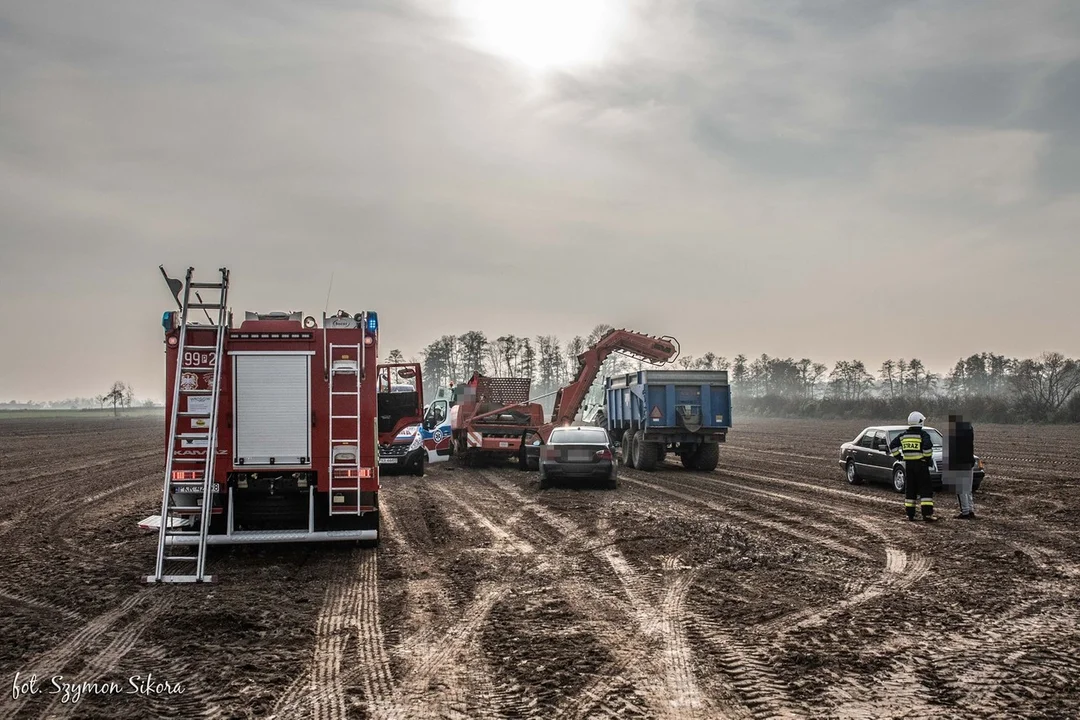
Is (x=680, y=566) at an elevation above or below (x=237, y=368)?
below

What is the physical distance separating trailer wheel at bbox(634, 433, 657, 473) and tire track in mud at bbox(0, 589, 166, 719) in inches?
650

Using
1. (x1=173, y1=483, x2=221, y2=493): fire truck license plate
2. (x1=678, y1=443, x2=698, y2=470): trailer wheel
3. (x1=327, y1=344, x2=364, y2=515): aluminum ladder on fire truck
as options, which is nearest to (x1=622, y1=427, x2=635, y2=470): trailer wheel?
(x1=678, y1=443, x2=698, y2=470): trailer wheel

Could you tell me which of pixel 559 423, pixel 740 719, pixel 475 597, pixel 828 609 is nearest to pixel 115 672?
pixel 475 597

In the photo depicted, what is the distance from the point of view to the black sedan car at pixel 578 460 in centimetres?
1817

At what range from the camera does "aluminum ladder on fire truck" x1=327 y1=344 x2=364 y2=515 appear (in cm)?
1041

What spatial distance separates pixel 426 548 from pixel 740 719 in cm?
674

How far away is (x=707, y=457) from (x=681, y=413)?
1.67m

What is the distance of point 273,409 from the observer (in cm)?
1040

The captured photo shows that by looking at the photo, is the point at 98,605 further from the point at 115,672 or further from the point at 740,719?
the point at 740,719

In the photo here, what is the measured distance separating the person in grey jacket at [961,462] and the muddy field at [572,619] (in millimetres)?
364

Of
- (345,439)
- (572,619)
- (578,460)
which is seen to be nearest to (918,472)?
(578,460)

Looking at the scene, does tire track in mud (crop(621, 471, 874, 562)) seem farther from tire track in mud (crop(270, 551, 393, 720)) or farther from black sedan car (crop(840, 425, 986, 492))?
tire track in mud (crop(270, 551, 393, 720))

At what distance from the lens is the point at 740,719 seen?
498cm

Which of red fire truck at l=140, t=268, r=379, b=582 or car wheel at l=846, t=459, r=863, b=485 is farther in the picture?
car wheel at l=846, t=459, r=863, b=485
